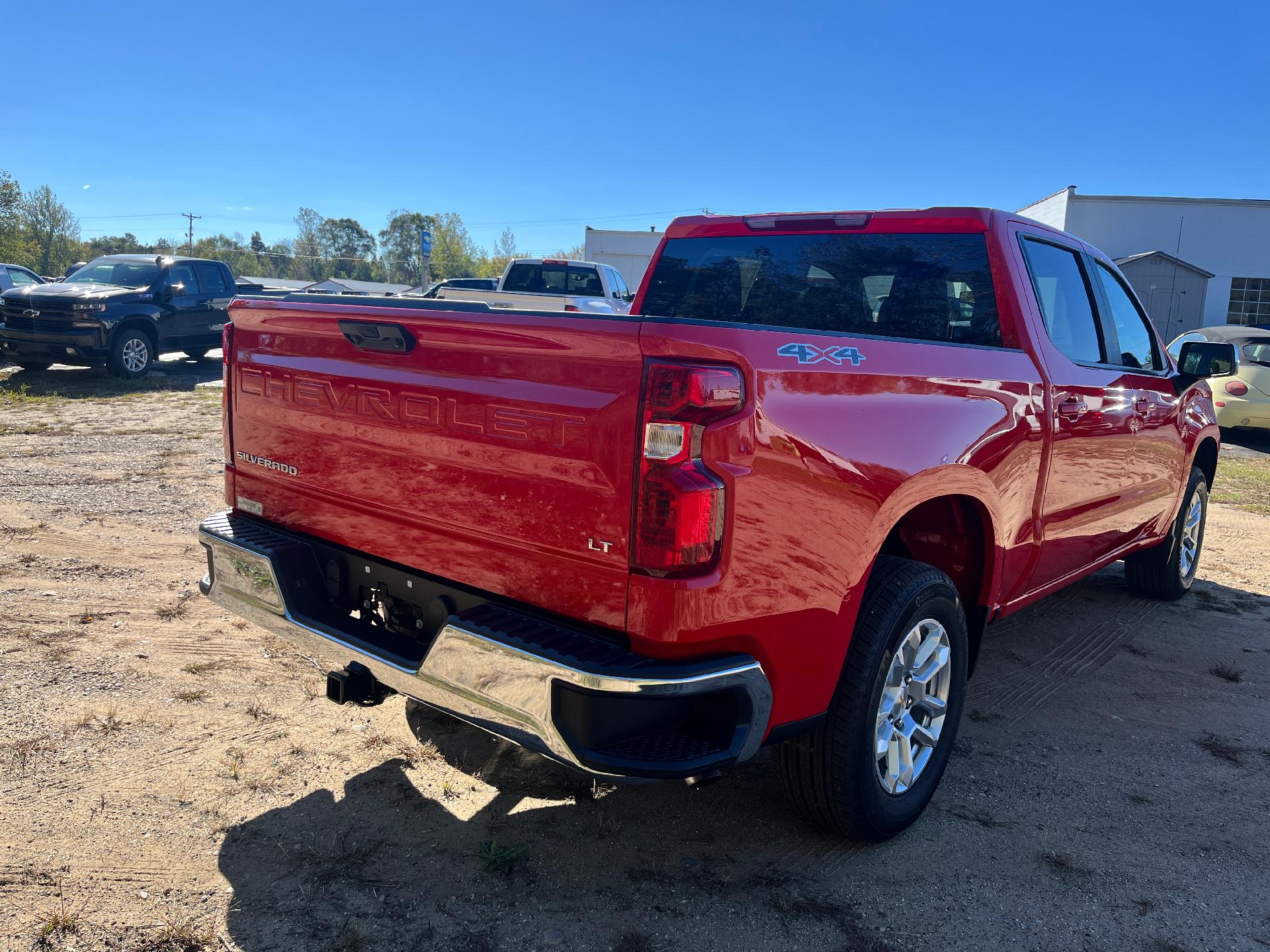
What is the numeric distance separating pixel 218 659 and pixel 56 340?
12442mm

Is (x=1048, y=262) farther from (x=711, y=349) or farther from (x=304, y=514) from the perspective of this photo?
(x=304, y=514)

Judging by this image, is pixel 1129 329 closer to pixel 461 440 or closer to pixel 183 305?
pixel 461 440

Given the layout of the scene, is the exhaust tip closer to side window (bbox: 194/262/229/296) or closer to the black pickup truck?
the black pickup truck

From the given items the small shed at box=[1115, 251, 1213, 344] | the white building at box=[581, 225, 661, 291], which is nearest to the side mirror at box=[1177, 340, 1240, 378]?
the small shed at box=[1115, 251, 1213, 344]

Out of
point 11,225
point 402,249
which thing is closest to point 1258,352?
point 11,225

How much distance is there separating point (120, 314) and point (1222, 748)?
50.6ft

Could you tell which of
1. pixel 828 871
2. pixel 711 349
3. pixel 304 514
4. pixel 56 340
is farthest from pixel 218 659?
pixel 56 340

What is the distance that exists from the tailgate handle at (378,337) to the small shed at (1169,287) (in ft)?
93.8

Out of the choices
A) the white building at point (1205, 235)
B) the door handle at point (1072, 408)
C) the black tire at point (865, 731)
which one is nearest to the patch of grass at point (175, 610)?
the black tire at point (865, 731)

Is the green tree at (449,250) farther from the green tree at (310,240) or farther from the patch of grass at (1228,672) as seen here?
the patch of grass at (1228,672)

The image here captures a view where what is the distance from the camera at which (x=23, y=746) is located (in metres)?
3.37

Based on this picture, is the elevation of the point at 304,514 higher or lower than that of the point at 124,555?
higher

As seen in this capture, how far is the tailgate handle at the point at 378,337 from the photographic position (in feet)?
8.86

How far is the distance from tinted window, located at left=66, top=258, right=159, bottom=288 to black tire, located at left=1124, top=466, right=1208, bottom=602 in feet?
48.9
